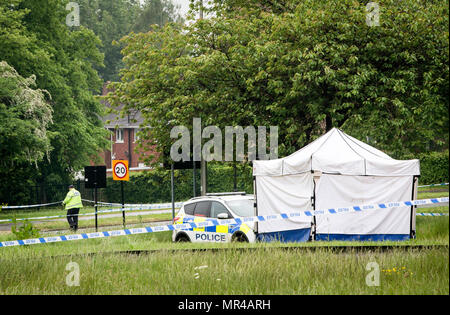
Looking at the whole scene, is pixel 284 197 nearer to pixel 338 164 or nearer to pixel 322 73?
pixel 338 164

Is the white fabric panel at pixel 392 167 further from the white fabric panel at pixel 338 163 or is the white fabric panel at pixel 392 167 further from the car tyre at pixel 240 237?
the car tyre at pixel 240 237

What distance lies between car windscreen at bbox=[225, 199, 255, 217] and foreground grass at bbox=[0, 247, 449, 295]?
16.1 ft

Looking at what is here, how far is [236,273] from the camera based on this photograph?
27.3ft

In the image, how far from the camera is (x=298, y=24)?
1903 cm

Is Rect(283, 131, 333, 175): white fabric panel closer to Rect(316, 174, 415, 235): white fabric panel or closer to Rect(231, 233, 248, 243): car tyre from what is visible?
Rect(316, 174, 415, 235): white fabric panel

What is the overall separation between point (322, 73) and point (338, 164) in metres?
5.31

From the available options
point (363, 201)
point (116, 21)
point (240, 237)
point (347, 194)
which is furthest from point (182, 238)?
point (116, 21)

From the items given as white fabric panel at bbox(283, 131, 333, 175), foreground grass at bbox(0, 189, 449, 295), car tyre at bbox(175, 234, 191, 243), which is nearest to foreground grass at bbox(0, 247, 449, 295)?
foreground grass at bbox(0, 189, 449, 295)

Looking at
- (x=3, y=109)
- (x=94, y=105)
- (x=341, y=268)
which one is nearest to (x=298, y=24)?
(x=341, y=268)

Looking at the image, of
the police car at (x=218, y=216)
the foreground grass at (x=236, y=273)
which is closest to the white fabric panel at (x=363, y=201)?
the police car at (x=218, y=216)

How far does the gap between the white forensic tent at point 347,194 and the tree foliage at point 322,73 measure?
3.58 m
